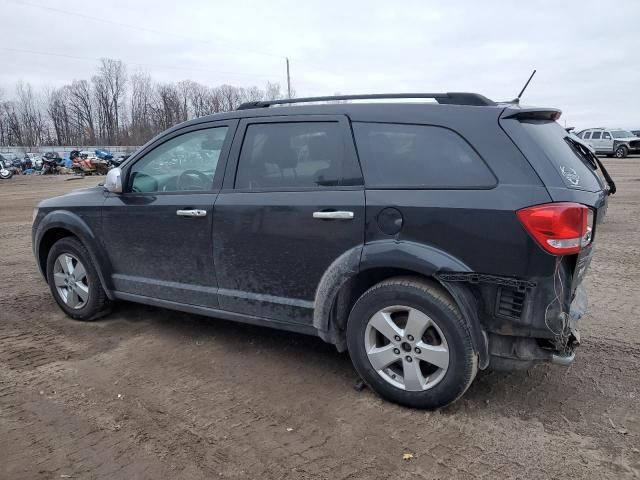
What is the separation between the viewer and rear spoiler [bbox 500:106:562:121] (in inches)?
116

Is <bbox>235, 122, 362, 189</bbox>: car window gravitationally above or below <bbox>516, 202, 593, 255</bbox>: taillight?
above

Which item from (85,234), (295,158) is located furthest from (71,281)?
(295,158)

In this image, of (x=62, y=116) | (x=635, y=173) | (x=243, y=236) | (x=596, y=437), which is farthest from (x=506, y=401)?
(x=62, y=116)

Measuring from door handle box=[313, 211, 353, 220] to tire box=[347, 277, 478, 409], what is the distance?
47cm

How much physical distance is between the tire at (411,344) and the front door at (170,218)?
50.8 inches

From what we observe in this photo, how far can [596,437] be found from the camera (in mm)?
2760

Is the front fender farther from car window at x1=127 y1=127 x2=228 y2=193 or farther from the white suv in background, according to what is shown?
the white suv in background

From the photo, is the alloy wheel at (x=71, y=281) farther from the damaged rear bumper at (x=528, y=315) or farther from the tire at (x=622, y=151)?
the tire at (x=622, y=151)

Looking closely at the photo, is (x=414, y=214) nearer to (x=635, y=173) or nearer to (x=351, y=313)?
(x=351, y=313)

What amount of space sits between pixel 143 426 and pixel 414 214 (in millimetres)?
2007

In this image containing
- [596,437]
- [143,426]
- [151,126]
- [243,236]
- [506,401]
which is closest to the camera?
[596,437]

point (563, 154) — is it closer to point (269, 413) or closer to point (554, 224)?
point (554, 224)

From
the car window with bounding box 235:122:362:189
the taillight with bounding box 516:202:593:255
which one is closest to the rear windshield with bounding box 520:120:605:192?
the taillight with bounding box 516:202:593:255

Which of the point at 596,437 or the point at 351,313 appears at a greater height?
the point at 351,313
